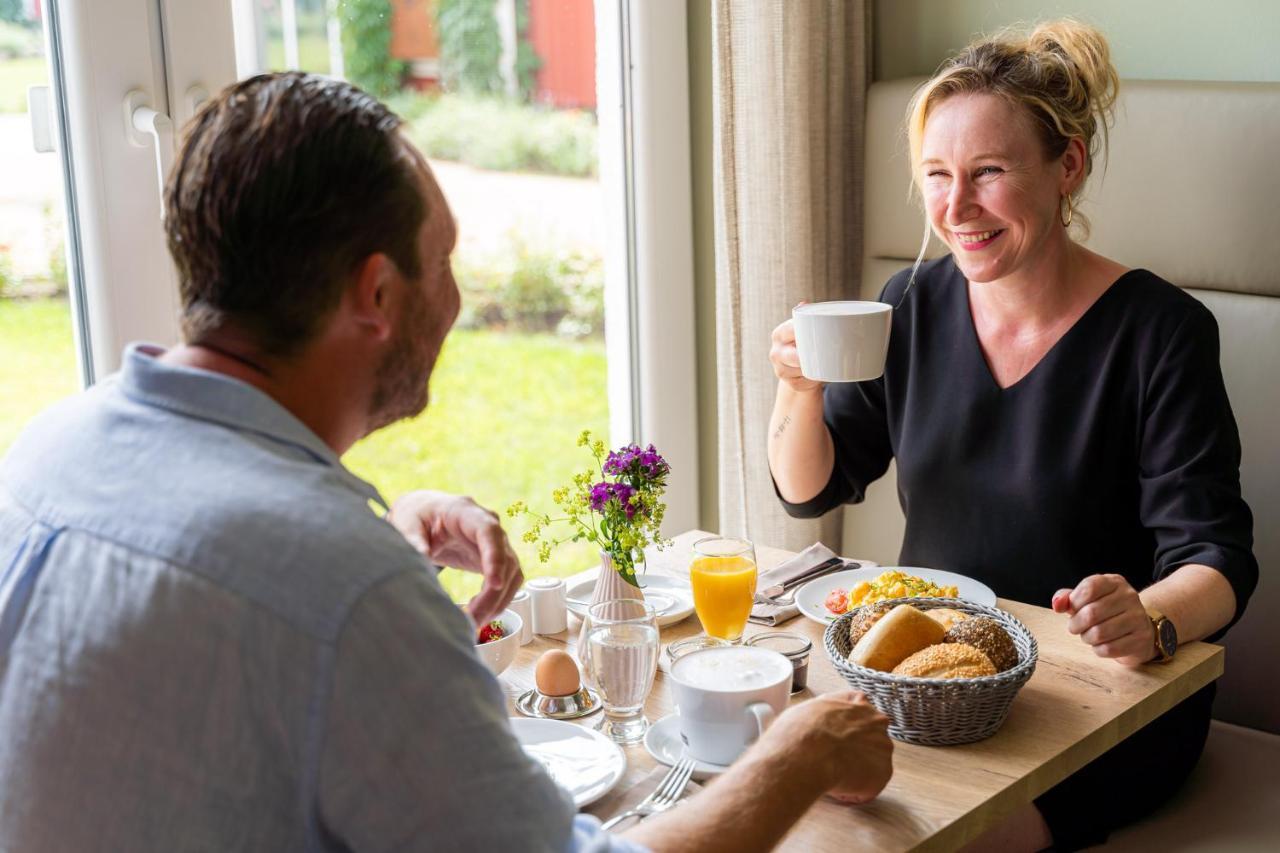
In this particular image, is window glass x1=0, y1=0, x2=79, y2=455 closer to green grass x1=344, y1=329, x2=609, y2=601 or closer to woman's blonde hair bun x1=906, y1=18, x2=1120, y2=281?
woman's blonde hair bun x1=906, y1=18, x2=1120, y2=281

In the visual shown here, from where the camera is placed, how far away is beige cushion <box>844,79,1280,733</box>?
1952mm

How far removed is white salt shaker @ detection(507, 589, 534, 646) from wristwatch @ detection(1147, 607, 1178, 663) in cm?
69

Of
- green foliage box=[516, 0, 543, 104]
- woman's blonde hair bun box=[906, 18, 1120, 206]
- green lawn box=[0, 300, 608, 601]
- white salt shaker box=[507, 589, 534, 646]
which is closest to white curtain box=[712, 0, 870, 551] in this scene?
woman's blonde hair bun box=[906, 18, 1120, 206]

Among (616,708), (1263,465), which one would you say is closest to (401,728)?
(616,708)

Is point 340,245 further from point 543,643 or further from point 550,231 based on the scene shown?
point 550,231

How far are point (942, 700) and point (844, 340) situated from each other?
519mm

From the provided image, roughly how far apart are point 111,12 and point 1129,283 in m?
1.40

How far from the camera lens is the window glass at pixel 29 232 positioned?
1770 millimetres

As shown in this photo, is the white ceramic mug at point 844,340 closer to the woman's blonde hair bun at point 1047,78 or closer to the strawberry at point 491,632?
the woman's blonde hair bun at point 1047,78

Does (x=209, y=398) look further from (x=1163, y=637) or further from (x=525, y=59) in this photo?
(x=525, y=59)

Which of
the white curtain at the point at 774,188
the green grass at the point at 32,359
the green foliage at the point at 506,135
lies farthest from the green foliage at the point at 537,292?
the green grass at the point at 32,359

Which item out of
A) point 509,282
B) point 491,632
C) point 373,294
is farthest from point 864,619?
point 509,282

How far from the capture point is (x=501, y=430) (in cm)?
454

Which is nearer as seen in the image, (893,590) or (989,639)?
(989,639)
